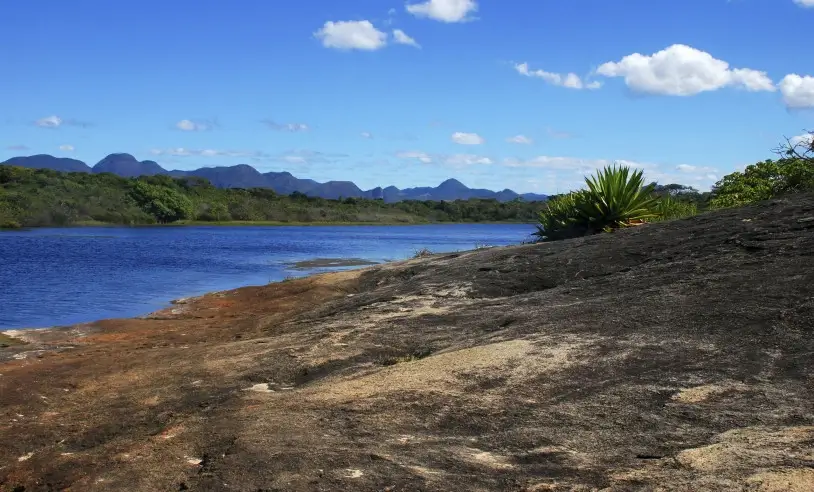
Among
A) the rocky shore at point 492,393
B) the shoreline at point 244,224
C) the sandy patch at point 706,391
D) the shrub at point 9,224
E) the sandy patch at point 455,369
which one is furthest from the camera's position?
the shoreline at point 244,224

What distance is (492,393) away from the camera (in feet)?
19.5

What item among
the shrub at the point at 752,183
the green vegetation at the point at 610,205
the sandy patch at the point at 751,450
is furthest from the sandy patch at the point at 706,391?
the shrub at the point at 752,183

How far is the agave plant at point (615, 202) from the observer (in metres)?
17.5

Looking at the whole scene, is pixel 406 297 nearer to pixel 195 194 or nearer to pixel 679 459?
pixel 679 459

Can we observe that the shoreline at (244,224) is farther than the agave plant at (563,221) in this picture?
Yes

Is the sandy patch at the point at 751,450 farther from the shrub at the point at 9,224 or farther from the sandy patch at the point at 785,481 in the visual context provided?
the shrub at the point at 9,224

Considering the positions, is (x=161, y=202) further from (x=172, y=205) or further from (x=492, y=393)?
(x=492, y=393)

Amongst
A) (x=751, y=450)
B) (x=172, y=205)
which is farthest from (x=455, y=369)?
(x=172, y=205)

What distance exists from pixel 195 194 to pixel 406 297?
12194 cm

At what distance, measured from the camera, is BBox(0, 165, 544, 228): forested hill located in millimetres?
93250

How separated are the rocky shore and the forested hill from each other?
283ft

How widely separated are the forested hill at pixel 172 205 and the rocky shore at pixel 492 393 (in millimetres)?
86123

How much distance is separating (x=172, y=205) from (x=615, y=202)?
328ft

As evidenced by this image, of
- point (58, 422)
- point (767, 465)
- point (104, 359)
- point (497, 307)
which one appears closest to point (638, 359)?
point (767, 465)
